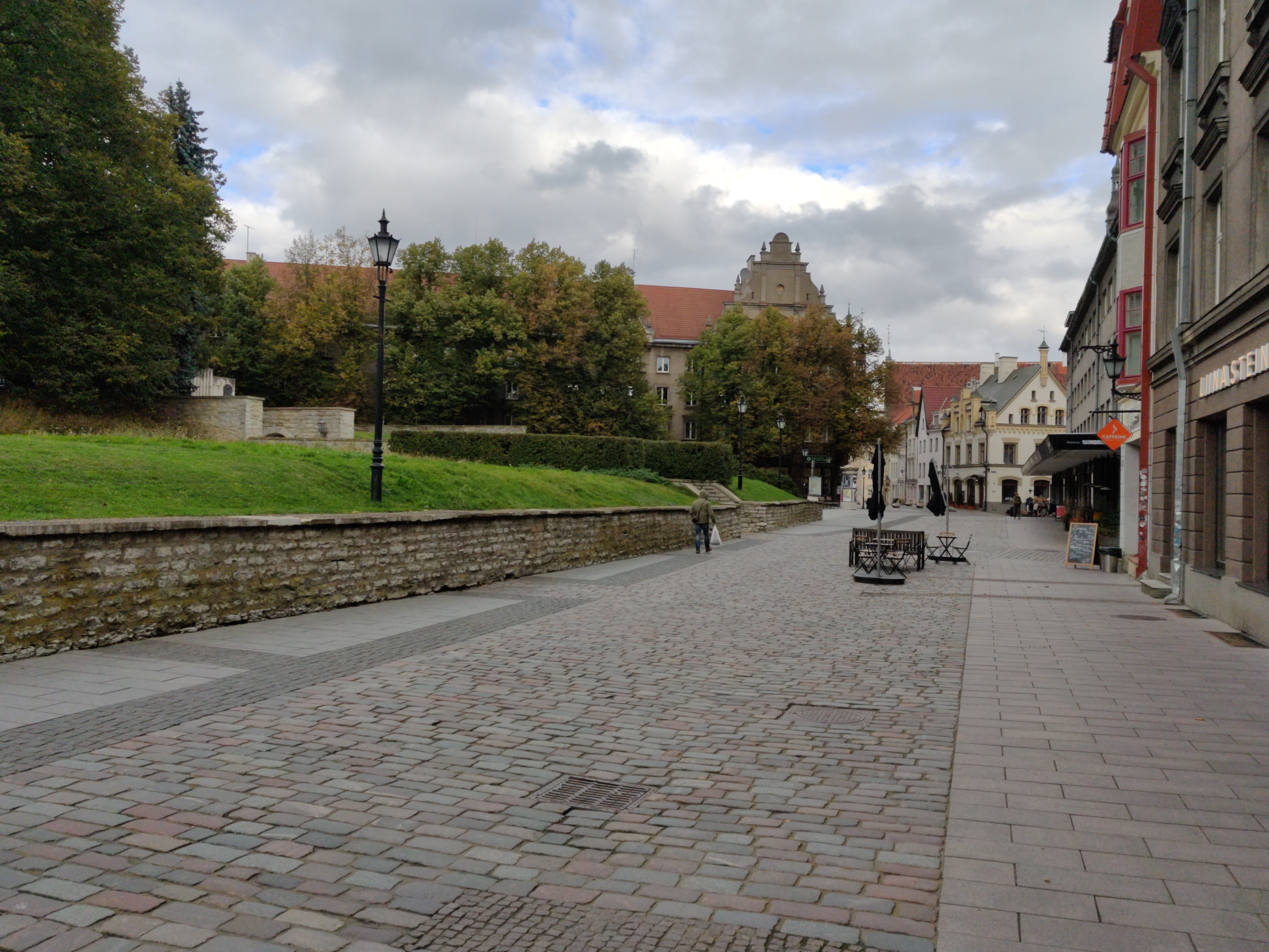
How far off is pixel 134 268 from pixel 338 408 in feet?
30.8

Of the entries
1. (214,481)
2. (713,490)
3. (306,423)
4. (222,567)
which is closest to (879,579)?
(214,481)

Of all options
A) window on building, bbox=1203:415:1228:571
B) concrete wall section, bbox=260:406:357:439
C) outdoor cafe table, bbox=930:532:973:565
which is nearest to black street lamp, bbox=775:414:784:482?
concrete wall section, bbox=260:406:357:439

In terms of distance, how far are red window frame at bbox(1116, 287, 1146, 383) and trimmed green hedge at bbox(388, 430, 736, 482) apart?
2117cm

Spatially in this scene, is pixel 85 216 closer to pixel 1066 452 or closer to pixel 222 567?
pixel 222 567

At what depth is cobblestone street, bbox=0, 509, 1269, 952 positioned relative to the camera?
153 inches

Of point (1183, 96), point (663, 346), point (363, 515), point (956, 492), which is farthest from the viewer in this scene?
point (956, 492)

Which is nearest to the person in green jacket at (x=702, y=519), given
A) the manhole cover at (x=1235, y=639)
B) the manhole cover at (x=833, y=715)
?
the manhole cover at (x=1235, y=639)

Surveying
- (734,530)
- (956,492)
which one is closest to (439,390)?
(734,530)

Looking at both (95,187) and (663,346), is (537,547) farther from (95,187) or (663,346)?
(663,346)

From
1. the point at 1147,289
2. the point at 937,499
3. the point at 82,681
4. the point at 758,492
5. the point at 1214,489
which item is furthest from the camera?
the point at 758,492

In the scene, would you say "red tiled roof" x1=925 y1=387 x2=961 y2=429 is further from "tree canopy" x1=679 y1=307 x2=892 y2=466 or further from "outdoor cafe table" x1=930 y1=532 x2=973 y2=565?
"outdoor cafe table" x1=930 y1=532 x2=973 y2=565

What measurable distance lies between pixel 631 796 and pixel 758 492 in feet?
140

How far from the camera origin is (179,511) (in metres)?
11.9

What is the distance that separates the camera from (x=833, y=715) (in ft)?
25.2
